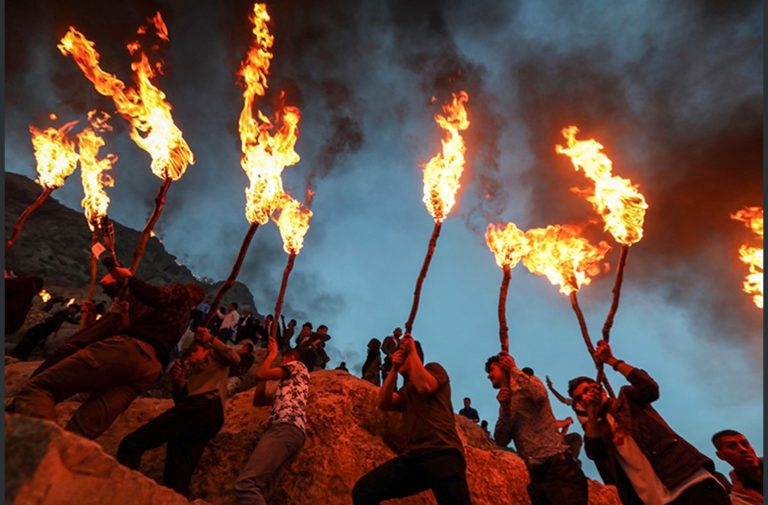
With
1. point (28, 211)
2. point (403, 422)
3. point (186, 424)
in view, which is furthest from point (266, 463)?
point (28, 211)

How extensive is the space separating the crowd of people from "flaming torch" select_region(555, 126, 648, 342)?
3.19 m

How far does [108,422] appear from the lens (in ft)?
16.9

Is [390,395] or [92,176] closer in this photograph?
[390,395]

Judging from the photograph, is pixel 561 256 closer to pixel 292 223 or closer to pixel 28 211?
pixel 292 223

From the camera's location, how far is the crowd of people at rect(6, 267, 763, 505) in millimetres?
4621

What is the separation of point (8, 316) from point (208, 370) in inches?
88.1

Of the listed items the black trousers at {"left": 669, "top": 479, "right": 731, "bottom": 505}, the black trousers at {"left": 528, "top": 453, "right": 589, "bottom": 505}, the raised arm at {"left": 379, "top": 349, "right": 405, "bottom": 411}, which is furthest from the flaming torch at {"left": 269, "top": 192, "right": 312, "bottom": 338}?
the black trousers at {"left": 669, "top": 479, "right": 731, "bottom": 505}

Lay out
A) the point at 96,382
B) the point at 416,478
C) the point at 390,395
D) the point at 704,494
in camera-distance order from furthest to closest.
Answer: the point at 390,395, the point at 96,382, the point at 416,478, the point at 704,494

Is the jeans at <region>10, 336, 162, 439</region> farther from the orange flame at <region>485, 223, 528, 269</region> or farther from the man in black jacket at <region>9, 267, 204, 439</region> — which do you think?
the orange flame at <region>485, 223, 528, 269</region>

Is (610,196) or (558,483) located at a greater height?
(610,196)

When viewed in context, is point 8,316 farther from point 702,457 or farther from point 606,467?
point 702,457

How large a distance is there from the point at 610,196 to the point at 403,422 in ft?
25.6

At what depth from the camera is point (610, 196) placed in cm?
1045

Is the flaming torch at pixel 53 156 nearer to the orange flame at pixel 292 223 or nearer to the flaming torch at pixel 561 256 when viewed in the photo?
the orange flame at pixel 292 223
